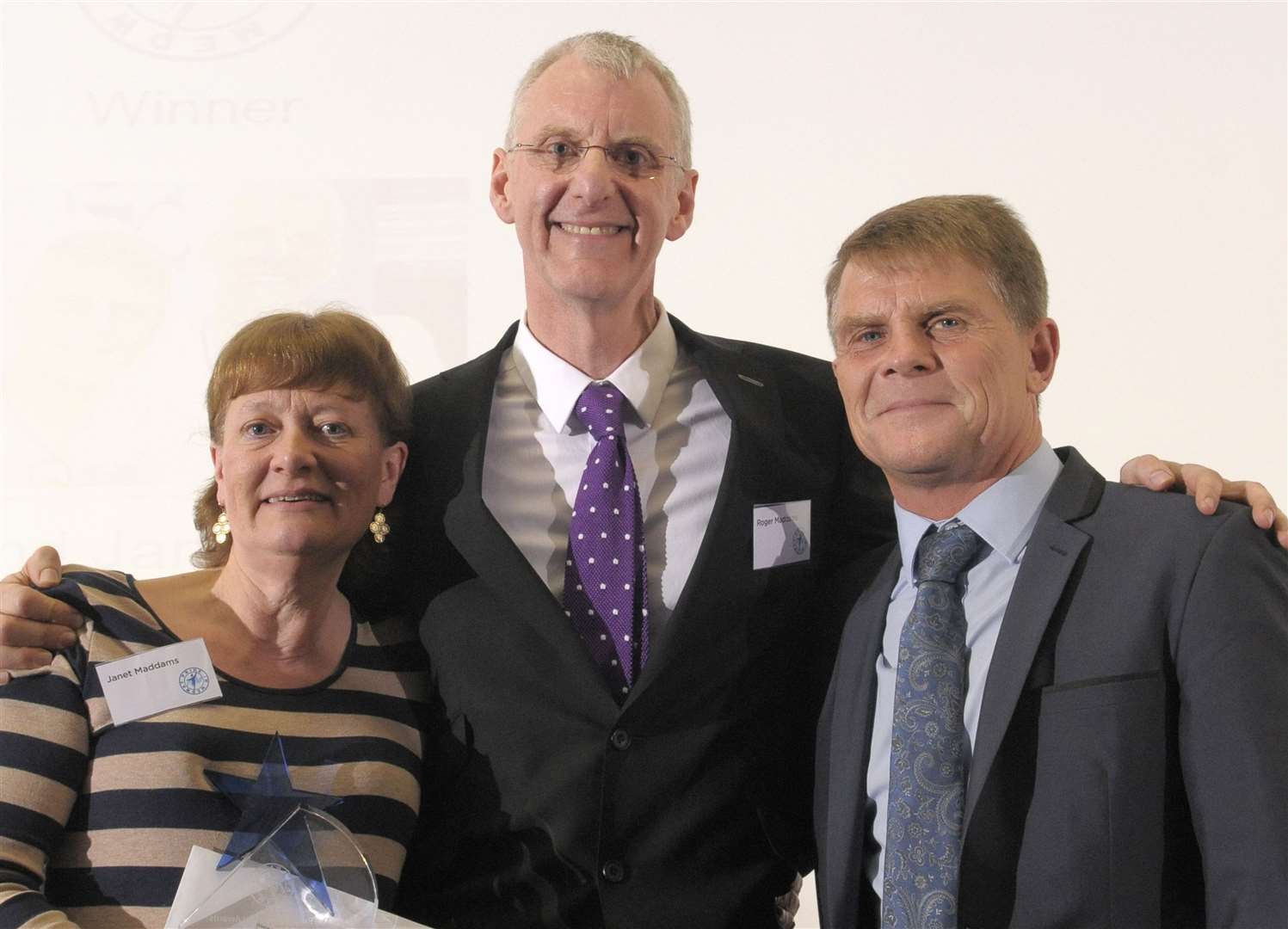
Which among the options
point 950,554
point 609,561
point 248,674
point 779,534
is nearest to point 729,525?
point 779,534

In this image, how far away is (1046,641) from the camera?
5.90 feet

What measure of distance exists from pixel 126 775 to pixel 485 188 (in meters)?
2.39

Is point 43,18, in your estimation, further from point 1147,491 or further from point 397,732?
point 1147,491

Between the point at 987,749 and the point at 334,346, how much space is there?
119 cm

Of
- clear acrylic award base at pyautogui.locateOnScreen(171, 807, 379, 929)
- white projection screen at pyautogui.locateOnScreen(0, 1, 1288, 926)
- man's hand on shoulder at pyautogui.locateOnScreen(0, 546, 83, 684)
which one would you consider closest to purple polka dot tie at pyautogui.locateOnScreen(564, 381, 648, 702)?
clear acrylic award base at pyautogui.locateOnScreen(171, 807, 379, 929)

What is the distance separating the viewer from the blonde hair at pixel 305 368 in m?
2.08

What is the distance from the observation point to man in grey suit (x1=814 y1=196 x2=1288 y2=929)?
1.68 meters

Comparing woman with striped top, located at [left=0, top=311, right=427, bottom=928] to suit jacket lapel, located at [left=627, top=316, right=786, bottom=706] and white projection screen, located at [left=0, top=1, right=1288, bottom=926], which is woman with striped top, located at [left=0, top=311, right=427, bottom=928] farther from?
white projection screen, located at [left=0, top=1, right=1288, bottom=926]

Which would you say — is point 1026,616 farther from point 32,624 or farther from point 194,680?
point 32,624

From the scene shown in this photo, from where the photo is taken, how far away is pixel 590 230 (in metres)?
2.35

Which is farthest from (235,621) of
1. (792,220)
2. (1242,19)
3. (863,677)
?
(1242,19)

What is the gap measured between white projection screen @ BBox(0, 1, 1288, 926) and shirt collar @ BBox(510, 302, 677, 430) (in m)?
1.32

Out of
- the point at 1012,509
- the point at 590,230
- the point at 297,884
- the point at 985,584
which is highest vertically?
the point at 590,230

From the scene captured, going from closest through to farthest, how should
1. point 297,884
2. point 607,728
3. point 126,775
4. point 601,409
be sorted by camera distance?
point 297,884
point 126,775
point 607,728
point 601,409
